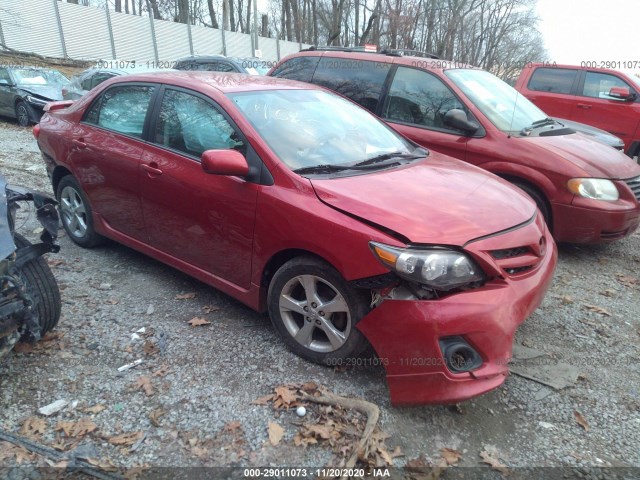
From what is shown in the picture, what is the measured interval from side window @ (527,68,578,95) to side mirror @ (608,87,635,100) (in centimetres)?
76

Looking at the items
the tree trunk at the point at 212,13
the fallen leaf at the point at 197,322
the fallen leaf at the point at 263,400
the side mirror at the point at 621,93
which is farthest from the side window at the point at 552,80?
the tree trunk at the point at 212,13

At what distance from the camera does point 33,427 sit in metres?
2.54

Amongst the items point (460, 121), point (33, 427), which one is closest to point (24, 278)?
point (33, 427)

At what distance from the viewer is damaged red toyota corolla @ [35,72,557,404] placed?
8.19ft

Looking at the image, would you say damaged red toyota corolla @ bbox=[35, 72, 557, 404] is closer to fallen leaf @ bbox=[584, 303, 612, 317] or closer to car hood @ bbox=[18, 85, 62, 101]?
fallen leaf @ bbox=[584, 303, 612, 317]

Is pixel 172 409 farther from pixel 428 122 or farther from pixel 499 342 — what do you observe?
pixel 428 122

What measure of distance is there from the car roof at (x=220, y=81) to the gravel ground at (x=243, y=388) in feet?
5.35

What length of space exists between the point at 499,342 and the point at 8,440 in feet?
8.34

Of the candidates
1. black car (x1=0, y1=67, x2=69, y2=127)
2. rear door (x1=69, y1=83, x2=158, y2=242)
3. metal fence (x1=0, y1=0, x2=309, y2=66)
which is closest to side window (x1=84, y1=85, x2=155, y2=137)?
rear door (x1=69, y1=83, x2=158, y2=242)

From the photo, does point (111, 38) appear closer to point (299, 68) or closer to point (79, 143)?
point (299, 68)

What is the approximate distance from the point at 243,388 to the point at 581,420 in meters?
1.93

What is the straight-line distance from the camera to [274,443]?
2471 mm

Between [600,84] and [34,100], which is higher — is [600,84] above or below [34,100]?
above

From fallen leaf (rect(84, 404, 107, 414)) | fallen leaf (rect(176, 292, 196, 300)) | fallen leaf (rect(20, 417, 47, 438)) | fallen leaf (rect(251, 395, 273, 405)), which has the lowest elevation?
fallen leaf (rect(176, 292, 196, 300))
